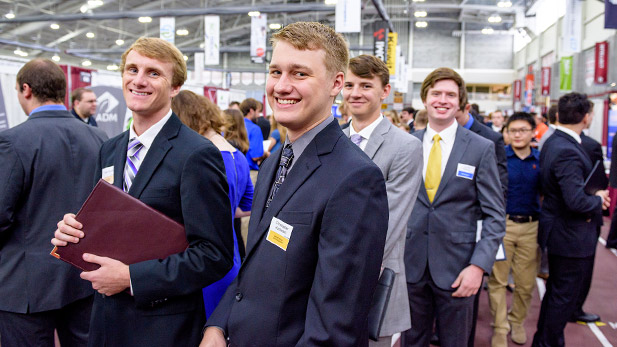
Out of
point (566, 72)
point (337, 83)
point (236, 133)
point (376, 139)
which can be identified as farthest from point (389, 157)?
point (566, 72)

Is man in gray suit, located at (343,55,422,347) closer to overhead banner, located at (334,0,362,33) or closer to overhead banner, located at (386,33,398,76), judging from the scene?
overhead banner, located at (334,0,362,33)

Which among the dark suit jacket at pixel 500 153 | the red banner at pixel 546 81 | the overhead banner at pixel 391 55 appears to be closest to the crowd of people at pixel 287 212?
the dark suit jacket at pixel 500 153

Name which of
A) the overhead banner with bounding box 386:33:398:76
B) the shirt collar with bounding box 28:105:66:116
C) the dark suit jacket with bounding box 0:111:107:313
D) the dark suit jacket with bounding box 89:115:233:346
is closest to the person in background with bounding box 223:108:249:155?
the shirt collar with bounding box 28:105:66:116

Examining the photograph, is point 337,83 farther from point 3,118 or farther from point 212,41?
point 212,41

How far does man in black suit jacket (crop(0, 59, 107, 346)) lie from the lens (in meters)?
2.18

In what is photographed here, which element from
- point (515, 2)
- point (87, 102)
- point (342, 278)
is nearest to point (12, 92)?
point (87, 102)

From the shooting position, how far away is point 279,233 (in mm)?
1244

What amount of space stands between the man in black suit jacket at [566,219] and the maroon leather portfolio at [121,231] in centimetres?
265

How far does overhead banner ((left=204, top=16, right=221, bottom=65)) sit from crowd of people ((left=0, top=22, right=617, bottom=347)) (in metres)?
12.5

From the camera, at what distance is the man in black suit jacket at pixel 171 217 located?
1.57m

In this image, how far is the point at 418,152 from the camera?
2.12m

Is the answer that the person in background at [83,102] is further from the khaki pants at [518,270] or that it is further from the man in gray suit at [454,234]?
the khaki pants at [518,270]

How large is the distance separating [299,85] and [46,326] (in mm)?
1851

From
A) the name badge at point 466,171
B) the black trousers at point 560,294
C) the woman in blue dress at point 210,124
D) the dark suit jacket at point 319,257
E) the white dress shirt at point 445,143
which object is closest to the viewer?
the dark suit jacket at point 319,257
